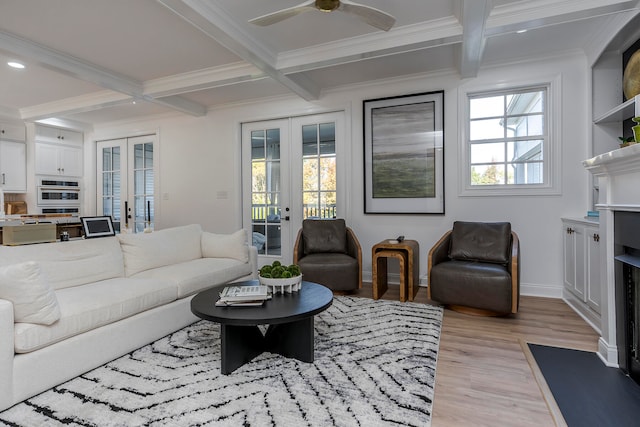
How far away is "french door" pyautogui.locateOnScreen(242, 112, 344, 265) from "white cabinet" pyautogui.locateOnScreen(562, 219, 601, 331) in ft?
8.24

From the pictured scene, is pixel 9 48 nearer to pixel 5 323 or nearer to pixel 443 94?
pixel 5 323

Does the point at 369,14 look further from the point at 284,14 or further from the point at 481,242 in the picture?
the point at 481,242

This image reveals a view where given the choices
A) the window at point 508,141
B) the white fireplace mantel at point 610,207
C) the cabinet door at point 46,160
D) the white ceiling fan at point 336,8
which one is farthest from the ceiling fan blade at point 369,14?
the cabinet door at point 46,160

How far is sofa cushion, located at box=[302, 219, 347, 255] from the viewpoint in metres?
4.13

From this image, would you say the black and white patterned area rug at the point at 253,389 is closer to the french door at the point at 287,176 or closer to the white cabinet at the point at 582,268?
the white cabinet at the point at 582,268

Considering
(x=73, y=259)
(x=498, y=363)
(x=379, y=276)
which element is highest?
(x=73, y=259)

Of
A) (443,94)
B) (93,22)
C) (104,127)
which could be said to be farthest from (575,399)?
(104,127)

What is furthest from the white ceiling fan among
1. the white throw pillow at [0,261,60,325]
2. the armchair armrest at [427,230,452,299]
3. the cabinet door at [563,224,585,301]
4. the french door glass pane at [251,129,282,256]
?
the french door glass pane at [251,129,282,256]

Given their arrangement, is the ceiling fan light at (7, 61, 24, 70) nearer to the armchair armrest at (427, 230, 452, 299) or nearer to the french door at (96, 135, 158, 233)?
the french door at (96, 135, 158, 233)

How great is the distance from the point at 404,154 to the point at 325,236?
137 centimetres

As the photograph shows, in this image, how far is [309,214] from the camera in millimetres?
4805

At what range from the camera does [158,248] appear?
3160mm

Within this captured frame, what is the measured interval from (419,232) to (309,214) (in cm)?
150

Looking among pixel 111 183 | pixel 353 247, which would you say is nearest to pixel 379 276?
pixel 353 247
